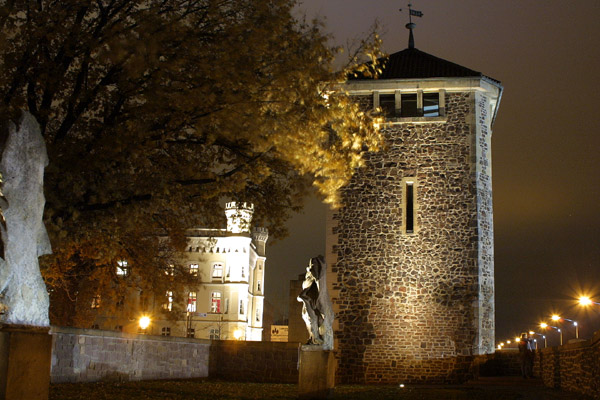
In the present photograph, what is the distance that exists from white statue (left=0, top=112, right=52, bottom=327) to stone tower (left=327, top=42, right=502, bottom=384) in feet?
62.9

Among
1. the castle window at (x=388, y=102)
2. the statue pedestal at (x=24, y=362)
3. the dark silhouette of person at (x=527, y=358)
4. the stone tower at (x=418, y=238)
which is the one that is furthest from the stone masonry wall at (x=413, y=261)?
the statue pedestal at (x=24, y=362)

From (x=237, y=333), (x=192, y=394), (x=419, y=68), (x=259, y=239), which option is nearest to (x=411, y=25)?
(x=419, y=68)

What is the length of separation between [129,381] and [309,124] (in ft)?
26.6

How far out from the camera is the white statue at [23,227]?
6246mm

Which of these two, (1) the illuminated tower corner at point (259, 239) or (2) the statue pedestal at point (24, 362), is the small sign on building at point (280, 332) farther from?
(2) the statue pedestal at point (24, 362)

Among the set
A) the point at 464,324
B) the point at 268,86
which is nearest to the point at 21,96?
the point at 268,86

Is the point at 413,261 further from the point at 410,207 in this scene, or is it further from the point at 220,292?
the point at 220,292

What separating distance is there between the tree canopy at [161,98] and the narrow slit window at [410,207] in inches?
495

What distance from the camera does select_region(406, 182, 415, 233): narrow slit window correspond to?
83.3 ft

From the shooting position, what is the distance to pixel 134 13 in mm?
12211

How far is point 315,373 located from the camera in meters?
13.6

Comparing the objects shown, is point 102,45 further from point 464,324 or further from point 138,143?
point 464,324

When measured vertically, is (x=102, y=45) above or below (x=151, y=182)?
above

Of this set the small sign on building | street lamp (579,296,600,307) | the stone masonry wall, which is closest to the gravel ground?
the stone masonry wall
